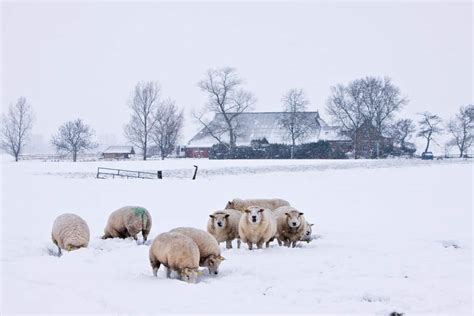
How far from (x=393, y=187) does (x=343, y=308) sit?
28706 mm

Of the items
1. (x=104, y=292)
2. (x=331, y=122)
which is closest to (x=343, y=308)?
(x=104, y=292)

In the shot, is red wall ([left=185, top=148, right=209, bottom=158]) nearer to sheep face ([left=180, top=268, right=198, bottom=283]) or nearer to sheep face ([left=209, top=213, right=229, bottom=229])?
sheep face ([left=209, top=213, right=229, bottom=229])

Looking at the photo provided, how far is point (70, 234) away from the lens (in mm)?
13000

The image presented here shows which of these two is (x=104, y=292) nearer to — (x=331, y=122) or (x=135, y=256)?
(x=135, y=256)

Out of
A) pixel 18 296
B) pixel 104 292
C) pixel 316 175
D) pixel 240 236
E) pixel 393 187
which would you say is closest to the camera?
pixel 18 296

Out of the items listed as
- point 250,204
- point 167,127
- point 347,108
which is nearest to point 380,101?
point 347,108

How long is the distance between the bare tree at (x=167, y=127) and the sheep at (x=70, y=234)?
258ft

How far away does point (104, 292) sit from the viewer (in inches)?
341

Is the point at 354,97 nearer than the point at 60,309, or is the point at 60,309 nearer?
the point at 60,309

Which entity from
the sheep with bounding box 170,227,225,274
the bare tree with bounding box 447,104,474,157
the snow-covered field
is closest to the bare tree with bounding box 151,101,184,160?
the bare tree with bounding box 447,104,474,157

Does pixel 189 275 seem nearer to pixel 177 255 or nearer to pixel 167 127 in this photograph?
pixel 177 255

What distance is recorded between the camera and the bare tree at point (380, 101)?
93.1 metres

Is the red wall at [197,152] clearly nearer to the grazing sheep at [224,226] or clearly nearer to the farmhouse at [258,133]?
the farmhouse at [258,133]

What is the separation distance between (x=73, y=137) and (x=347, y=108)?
163 feet
